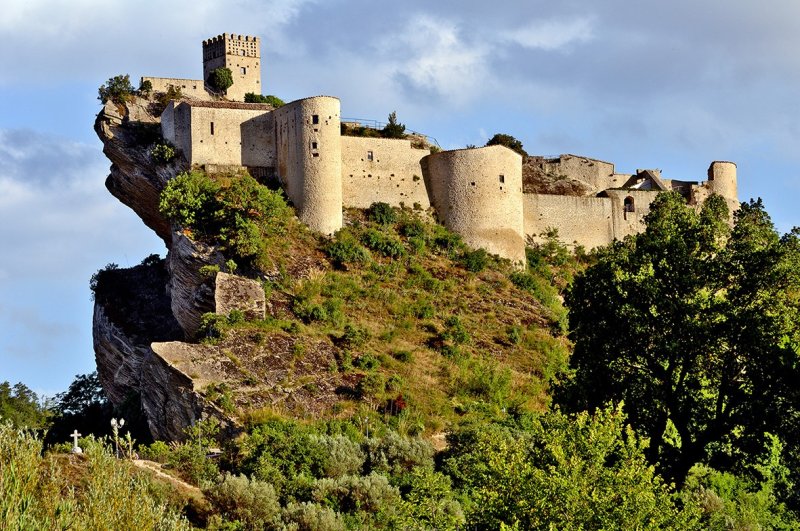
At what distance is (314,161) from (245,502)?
68.8 ft

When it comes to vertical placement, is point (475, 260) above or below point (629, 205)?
below

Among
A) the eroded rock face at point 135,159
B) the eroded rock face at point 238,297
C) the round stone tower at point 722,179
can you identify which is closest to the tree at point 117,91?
the eroded rock face at point 135,159

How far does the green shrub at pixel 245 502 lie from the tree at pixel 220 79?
113 feet

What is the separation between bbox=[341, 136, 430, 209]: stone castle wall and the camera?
5425 cm

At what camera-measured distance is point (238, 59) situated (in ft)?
223

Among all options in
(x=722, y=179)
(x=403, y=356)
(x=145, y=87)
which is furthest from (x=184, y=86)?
(x=722, y=179)

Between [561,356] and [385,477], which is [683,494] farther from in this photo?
[561,356]

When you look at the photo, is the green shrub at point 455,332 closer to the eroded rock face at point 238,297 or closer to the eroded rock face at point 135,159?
the eroded rock face at point 238,297

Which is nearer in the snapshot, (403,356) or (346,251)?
(403,356)

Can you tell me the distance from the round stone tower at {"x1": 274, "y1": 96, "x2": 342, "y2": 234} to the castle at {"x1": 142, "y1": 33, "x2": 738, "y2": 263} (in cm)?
4

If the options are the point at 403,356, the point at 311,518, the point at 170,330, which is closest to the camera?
the point at 311,518

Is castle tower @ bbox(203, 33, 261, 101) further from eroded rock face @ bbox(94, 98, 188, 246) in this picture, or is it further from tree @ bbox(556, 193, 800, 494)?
tree @ bbox(556, 193, 800, 494)

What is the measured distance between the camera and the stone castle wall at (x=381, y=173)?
54.2 m

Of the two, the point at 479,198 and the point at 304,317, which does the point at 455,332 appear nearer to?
the point at 304,317
